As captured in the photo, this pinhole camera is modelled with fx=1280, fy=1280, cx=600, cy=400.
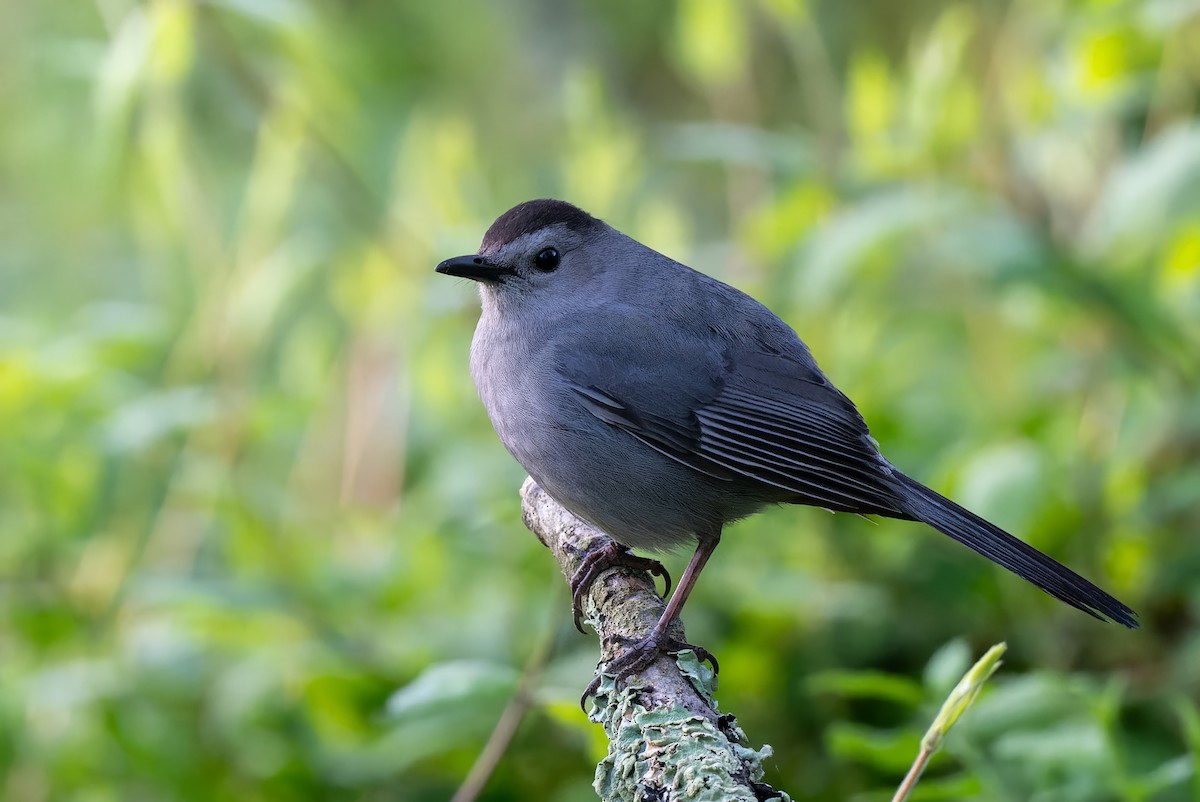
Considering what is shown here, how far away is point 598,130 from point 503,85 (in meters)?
3.57

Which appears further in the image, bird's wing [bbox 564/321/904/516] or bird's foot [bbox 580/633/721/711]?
Result: bird's wing [bbox 564/321/904/516]

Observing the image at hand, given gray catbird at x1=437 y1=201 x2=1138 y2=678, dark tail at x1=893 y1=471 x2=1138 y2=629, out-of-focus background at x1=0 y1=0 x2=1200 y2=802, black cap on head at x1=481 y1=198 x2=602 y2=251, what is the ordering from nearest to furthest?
dark tail at x1=893 y1=471 x2=1138 y2=629 → gray catbird at x1=437 y1=201 x2=1138 y2=678 → out-of-focus background at x1=0 y1=0 x2=1200 y2=802 → black cap on head at x1=481 y1=198 x2=602 y2=251

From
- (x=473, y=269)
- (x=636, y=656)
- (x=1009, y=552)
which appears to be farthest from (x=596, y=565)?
(x=1009, y=552)

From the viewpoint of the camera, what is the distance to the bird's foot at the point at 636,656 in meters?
2.16

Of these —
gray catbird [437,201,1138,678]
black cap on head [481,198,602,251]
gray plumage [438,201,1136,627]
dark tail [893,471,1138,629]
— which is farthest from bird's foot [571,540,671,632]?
black cap on head [481,198,602,251]

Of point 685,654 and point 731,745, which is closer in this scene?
point 731,745

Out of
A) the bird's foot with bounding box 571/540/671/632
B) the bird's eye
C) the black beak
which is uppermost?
the bird's eye

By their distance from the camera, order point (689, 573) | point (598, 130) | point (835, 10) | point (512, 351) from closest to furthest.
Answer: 1. point (689, 573)
2. point (512, 351)
3. point (598, 130)
4. point (835, 10)

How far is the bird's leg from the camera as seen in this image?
2.17m

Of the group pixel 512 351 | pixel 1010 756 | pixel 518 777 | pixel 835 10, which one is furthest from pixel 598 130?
pixel 835 10

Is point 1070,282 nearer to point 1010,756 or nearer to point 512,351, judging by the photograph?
point 1010,756

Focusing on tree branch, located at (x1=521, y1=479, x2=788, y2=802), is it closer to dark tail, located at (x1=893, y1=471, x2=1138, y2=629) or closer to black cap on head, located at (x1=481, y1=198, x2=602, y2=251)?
dark tail, located at (x1=893, y1=471, x2=1138, y2=629)

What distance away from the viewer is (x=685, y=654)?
216cm

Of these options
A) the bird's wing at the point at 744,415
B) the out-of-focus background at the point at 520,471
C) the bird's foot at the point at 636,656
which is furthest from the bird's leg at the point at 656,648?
the bird's wing at the point at 744,415
